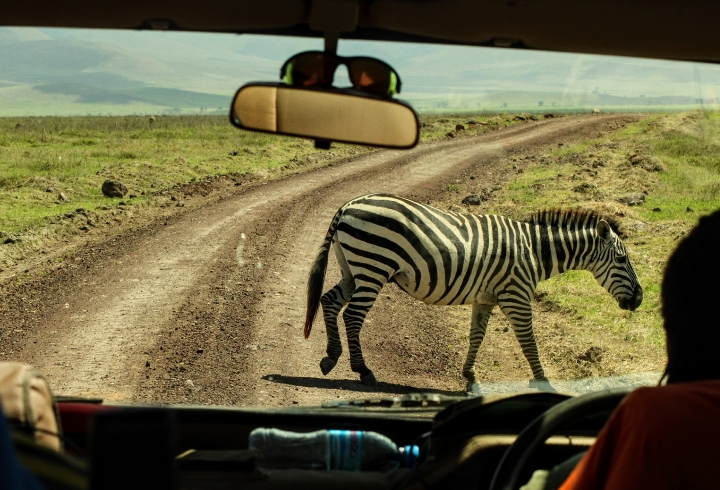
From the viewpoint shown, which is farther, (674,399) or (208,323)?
(208,323)

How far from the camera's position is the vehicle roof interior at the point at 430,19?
2.02 m

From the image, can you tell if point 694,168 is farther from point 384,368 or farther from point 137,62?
point 137,62

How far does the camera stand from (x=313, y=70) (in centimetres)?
208

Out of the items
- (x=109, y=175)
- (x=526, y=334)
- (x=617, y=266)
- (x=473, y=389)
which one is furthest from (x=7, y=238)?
(x=617, y=266)

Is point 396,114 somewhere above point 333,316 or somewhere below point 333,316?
above

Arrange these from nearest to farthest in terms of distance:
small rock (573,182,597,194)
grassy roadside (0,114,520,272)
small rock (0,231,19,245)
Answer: small rock (0,231,19,245) < grassy roadside (0,114,520,272) < small rock (573,182,597,194)

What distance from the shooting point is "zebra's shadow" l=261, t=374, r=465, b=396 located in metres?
6.87

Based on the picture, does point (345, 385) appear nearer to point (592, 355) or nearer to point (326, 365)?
point (326, 365)

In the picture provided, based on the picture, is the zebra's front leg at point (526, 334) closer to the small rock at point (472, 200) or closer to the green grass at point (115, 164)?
the small rock at point (472, 200)

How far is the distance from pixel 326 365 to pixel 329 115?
5.35 meters

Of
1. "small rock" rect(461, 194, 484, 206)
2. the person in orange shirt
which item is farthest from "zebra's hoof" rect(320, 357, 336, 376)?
"small rock" rect(461, 194, 484, 206)

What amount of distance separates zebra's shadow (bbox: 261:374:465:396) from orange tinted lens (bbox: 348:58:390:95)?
16.4 ft

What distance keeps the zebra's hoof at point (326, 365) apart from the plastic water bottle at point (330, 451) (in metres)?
5.12

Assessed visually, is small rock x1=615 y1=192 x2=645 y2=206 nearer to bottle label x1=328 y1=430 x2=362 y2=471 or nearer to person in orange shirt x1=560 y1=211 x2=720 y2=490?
bottle label x1=328 y1=430 x2=362 y2=471
